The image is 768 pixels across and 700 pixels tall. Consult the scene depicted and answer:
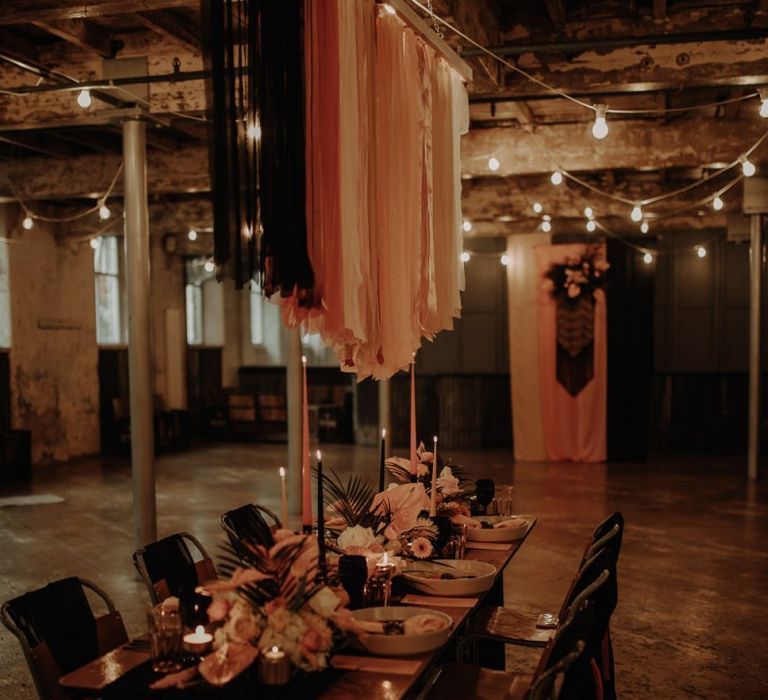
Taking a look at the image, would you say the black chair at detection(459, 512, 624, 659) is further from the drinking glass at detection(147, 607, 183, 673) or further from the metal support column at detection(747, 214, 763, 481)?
the metal support column at detection(747, 214, 763, 481)

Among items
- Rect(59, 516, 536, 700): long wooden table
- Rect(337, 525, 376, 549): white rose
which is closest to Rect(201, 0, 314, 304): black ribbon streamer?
Rect(337, 525, 376, 549): white rose

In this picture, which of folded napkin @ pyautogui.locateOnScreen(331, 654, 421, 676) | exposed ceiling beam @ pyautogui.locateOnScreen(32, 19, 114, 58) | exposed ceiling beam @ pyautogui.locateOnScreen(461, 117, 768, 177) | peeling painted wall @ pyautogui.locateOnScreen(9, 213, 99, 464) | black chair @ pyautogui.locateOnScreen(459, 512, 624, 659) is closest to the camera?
folded napkin @ pyautogui.locateOnScreen(331, 654, 421, 676)

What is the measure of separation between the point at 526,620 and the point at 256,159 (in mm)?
2204

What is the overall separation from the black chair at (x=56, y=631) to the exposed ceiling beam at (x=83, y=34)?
418 centimetres

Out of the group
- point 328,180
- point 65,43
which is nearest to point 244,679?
point 328,180

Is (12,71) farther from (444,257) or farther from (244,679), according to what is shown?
(244,679)

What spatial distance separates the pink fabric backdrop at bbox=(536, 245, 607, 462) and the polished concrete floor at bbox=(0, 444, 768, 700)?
553mm

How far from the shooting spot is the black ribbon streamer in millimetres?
2588

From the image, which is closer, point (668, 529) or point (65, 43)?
point (65, 43)

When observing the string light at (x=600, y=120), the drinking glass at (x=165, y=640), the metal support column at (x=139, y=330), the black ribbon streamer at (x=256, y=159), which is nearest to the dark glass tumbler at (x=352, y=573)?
the drinking glass at (x=165, y=640)

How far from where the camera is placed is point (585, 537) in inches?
282

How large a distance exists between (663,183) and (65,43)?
7.48 meters

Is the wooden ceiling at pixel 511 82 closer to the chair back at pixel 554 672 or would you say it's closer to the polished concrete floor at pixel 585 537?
the polished concrete floor at pixel 585 537

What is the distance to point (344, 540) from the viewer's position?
2811mm
